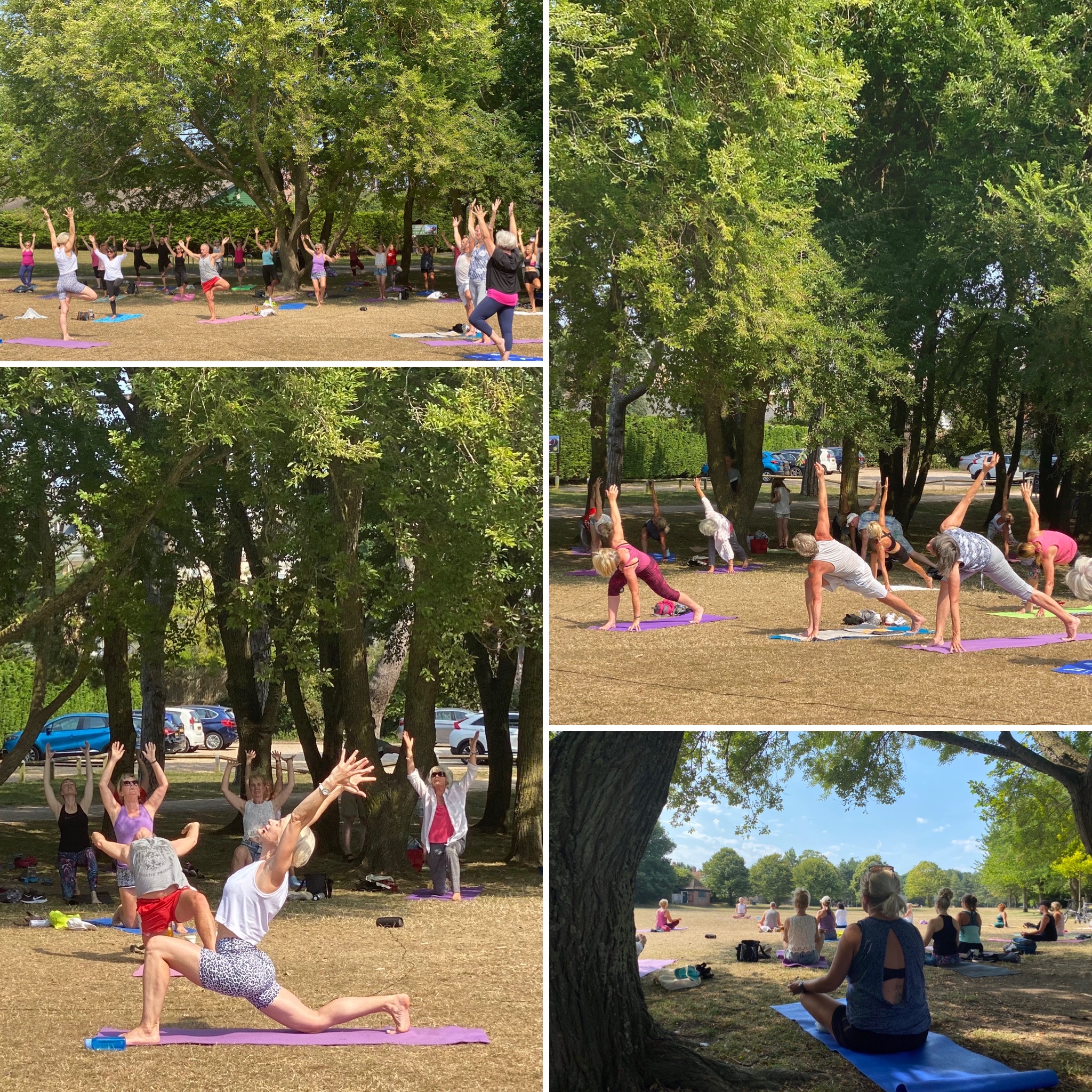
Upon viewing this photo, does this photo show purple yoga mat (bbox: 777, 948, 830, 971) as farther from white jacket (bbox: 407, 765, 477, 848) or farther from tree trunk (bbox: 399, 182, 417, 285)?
tree trunk (bbox: 399, 182, 417, 285)

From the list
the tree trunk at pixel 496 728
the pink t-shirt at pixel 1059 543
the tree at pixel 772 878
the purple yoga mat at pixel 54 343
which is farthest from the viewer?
the tree at pixel 772 878

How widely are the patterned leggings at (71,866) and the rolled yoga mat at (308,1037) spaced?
512cm

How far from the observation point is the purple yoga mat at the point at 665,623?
12969 mm

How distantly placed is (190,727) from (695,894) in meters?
14.2

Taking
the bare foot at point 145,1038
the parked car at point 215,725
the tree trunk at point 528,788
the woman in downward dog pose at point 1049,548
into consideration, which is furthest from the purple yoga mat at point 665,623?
the parked car at point 215,725

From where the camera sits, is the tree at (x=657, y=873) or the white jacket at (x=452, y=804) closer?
the white jacket at (x=452, y=804)

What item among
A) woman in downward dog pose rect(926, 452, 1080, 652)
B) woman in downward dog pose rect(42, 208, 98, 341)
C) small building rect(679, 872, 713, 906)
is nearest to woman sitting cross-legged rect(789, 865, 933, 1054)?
woman in downward dog pose rect(926, 452, 1080, 652)

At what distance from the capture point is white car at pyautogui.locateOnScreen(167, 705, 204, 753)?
30703mm

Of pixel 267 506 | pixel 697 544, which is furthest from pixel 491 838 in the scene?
pixel 267 506

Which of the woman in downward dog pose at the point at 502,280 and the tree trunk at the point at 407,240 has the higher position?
the tree trunk at the point at 407,240

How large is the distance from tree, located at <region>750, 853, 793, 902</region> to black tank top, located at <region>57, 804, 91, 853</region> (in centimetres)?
1288

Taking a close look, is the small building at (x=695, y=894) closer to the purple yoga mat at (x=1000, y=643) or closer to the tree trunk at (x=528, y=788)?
the tree trunk at (x=528, y=788)

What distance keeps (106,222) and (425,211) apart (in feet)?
29.7

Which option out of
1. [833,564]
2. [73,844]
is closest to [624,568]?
[833,564]
